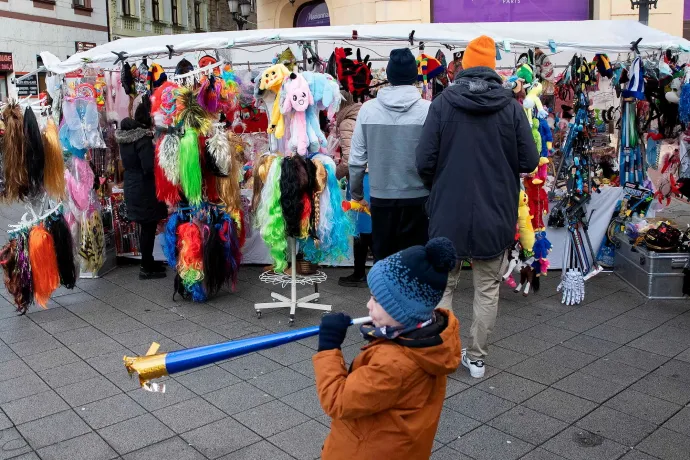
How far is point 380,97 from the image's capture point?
4.05 metres

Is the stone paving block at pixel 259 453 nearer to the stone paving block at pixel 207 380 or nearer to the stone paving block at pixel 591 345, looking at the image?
the stone paving block at pixel 207 380

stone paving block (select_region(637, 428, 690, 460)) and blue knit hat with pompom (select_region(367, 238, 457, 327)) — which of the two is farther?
stone paving block (select_region(637, 428, 690, 460))

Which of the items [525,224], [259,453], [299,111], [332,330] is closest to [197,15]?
[299,111]

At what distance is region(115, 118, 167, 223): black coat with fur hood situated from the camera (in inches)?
232

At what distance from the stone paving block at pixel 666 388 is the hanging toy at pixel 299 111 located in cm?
277

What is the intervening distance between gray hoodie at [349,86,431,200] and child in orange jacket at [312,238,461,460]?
215 centimetres

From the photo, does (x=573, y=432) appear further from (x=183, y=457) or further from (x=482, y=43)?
(x=482, y=43)

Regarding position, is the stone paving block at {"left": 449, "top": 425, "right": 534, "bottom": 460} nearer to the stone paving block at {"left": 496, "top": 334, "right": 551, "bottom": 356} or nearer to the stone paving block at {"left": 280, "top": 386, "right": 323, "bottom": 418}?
the stone paving block at {"left": 280, "top": 386, "right": 323, "bottom": 418}

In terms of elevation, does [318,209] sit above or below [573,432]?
above

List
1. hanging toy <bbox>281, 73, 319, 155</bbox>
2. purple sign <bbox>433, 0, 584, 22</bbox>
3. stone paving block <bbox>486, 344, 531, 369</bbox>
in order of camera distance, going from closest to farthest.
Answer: stone paving block <bbox>486, 344, 531, 369</bbox> → hanging toy <bbox>281, 73, 319, 155</bbox> → purple sign <bbox>433, 0, 584, 22</bbox>

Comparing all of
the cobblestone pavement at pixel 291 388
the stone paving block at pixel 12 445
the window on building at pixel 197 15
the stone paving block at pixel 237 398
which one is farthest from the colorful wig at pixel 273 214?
the window on building at pixel 197 15

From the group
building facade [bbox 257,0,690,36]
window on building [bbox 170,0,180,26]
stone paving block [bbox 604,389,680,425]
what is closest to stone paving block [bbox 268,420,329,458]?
stone paving block [bbox 604,389,680,425]

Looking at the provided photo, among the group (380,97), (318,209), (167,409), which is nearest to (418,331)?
(167,409)

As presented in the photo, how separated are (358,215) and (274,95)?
1.42 meters
